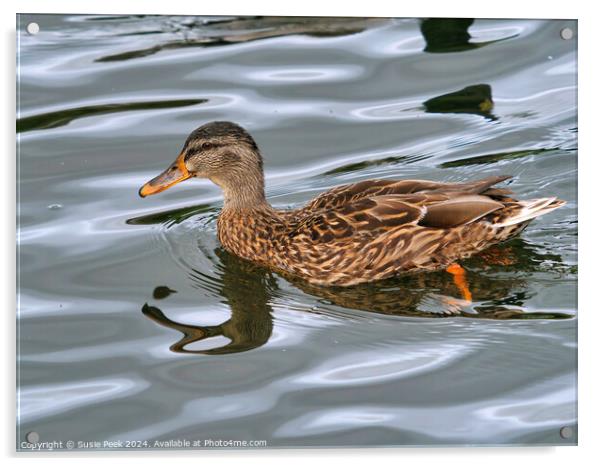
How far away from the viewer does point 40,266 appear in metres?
8.78

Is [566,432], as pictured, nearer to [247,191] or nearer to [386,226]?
[386,226]

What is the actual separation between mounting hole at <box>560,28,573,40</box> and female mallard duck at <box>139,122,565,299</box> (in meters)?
1.15

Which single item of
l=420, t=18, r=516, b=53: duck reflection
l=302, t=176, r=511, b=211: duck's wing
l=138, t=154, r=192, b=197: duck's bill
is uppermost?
l=420, t=18, r=516, b=53: duck reflection

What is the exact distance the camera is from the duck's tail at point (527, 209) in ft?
30.0

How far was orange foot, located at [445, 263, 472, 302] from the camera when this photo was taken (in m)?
9.23

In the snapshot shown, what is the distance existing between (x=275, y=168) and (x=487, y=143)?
170 cm

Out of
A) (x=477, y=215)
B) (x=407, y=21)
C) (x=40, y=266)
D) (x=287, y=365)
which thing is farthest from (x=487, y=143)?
(x=40, y=266)

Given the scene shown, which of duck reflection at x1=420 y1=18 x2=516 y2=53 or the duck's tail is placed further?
the duck's tail

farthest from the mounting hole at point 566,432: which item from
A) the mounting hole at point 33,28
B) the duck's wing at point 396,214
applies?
the mounting hole at point 33,28

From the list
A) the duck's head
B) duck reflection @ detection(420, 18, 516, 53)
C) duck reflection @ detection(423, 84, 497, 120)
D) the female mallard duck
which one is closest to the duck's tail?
the female mallard duck

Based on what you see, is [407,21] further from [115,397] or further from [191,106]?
[115,397]

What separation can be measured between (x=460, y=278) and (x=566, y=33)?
6.41ft

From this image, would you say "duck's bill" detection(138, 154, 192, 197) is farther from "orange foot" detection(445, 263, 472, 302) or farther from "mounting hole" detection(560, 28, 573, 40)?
"mounting hole" detection(560, 28, 573, 40)

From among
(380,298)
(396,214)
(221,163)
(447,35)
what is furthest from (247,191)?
(447,35)
